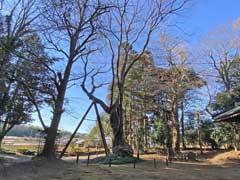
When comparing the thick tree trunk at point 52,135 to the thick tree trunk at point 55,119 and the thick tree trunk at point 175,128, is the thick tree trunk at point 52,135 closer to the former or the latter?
the thick tree trunk at point 55,119

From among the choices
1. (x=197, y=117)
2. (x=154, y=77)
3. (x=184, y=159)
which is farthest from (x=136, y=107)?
(x=184, y=159)

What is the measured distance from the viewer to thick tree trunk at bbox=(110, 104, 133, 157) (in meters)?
12.7

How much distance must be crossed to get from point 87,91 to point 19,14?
5.21 metres

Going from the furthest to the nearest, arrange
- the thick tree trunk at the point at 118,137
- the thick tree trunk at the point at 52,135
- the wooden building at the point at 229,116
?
1. the thick tree trunk at the point at 118,137
2. the thick tree trunk at the point at 52,135
3. the wooden building at the point at 229,116

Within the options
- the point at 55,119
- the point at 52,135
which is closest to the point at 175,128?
the point at 55,119

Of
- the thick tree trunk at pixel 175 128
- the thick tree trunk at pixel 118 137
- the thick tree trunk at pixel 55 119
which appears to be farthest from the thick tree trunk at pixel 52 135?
the thick tree trunk at pixel 175 128

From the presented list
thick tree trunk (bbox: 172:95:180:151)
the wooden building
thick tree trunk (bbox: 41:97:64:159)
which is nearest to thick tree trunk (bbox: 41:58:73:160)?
thick tree trunk (bbox: 41:97:64:159)

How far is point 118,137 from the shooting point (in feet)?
43.3

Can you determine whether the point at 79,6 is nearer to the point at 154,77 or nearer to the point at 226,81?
the point at 154,77

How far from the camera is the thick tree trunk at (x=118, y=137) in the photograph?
1269 cm

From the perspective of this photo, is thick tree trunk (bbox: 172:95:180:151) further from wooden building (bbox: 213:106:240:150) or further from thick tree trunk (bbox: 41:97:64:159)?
wooden building (bbox: 213:106:240:150)

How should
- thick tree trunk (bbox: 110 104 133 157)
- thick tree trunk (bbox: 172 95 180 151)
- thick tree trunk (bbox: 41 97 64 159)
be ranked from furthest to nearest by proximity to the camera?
thick tree trunk (bbox: 172 95 180 151) → thick tree trunk (bbox: 110 104 133 157) → thick tree trunk (bbox: 41 97 64 159)

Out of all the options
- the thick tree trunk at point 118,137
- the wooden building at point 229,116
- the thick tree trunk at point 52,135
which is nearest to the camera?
the wooden building at point 229,116

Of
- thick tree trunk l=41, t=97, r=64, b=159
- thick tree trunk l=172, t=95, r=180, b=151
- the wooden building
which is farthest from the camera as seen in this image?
thick tree trunk l=172, t=95, r=180, b=151
